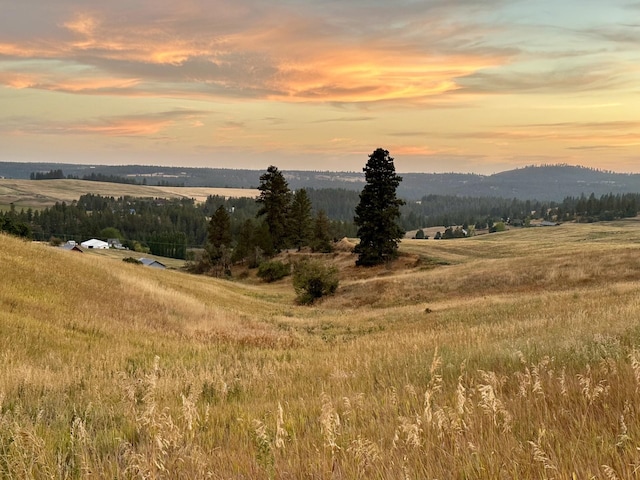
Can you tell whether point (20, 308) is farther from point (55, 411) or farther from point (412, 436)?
point (412, 436)

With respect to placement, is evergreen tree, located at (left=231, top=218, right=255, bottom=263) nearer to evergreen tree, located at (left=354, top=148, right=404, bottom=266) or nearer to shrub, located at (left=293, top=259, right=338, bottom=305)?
evergreen tree, located at (left=354, top=148, right=404, bottom=266)

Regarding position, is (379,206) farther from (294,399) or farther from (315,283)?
(294,399)

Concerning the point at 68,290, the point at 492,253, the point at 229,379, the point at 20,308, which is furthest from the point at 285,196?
the point at 229,379

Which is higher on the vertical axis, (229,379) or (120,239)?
(229,379)

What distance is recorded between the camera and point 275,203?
86188 mm

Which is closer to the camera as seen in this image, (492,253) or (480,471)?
(480,471)

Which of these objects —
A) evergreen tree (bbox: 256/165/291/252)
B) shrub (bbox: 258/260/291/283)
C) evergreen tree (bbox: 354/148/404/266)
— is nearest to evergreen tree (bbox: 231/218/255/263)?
evergreen tree (bbox: 256/165/291/252)

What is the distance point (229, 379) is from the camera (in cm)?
870

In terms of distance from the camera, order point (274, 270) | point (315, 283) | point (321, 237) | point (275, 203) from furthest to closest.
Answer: point (321, 237) → point (275, 203) → point (274, 270) → point (315, 283)

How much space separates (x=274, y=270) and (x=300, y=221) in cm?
1693

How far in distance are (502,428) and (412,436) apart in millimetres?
945

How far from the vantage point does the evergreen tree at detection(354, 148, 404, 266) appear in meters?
60.7

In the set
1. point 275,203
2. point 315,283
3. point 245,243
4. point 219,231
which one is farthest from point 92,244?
point 315,283

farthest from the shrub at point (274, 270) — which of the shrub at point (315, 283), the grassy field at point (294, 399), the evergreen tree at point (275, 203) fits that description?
the grassy field at point (294, 399)
